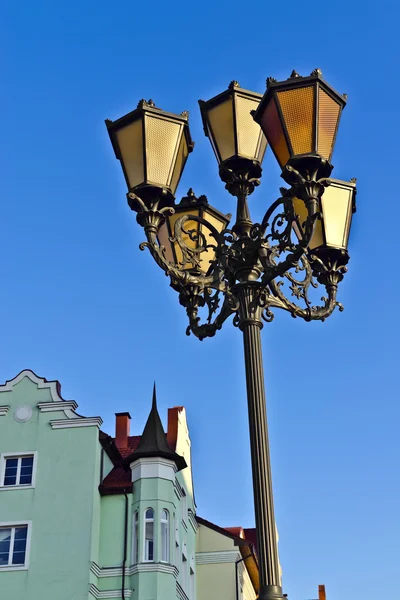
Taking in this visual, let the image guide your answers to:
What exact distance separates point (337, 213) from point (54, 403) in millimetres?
21325

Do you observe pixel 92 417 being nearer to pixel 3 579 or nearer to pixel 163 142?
pixel 3 579

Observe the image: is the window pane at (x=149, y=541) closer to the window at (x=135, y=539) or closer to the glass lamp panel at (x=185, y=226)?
the window at (x=135, y=539)

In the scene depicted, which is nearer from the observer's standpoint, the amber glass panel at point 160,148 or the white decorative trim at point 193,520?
the amber glass panel at point 160,148

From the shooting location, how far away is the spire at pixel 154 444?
1127 inches

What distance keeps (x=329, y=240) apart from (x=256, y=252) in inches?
58.1

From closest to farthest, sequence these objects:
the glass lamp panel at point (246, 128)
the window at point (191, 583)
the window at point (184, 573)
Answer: the glass lamp panel at point (246, 128) → the window at point (184, 573) → the window at point (191, 583)

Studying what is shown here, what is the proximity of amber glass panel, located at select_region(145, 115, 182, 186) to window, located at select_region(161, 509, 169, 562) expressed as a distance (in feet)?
70.3

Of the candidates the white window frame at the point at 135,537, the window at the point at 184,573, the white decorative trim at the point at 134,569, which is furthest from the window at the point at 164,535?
the window at the point at 184,573

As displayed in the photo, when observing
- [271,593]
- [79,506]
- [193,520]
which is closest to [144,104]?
[271,593]

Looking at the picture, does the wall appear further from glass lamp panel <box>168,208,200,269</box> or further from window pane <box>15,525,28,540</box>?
glass lamp panel <box>168,208,200,269</box>

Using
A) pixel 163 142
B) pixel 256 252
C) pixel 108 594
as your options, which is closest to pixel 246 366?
pixel 256 252

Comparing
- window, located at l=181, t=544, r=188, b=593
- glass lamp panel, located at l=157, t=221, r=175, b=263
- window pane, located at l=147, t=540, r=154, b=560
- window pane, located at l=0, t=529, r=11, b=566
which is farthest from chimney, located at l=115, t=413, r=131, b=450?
glass lamp panel, located at l=157, t=221, r=175, b=263

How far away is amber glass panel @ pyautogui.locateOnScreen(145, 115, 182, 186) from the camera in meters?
7.69

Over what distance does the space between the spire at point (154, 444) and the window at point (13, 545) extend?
4126mm
